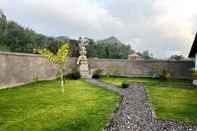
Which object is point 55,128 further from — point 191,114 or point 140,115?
point 191,114

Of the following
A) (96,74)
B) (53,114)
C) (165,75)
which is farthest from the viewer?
(96,74)

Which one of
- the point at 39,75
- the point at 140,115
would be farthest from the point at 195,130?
the point at 39,75

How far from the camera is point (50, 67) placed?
17766 millimetres

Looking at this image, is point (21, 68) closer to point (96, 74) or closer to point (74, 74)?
point (74, 74)

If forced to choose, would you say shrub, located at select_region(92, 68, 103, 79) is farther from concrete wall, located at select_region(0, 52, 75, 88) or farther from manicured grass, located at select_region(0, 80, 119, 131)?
manicured grass, located at select_region(0, 80, 119, 131)

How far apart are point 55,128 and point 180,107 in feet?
16.0

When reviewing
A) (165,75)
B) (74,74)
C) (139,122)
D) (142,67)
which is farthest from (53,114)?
(142,67)

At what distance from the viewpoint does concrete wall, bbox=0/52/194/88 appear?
12219mm

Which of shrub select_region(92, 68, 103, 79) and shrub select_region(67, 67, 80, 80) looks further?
shrub select_region(92, 68, 103, 79)

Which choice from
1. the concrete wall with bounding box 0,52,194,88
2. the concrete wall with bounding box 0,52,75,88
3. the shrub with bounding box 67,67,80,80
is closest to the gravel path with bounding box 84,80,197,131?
the concrete wall with bounding box 0,52,75,88

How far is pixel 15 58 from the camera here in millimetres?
12969

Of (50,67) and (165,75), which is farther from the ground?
(50,67)

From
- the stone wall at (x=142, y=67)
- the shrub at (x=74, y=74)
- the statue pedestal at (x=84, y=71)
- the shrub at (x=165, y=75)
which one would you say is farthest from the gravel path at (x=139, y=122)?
the stone wall at (x=142, y=67)

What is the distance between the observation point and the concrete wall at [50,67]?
1222 centimetres
